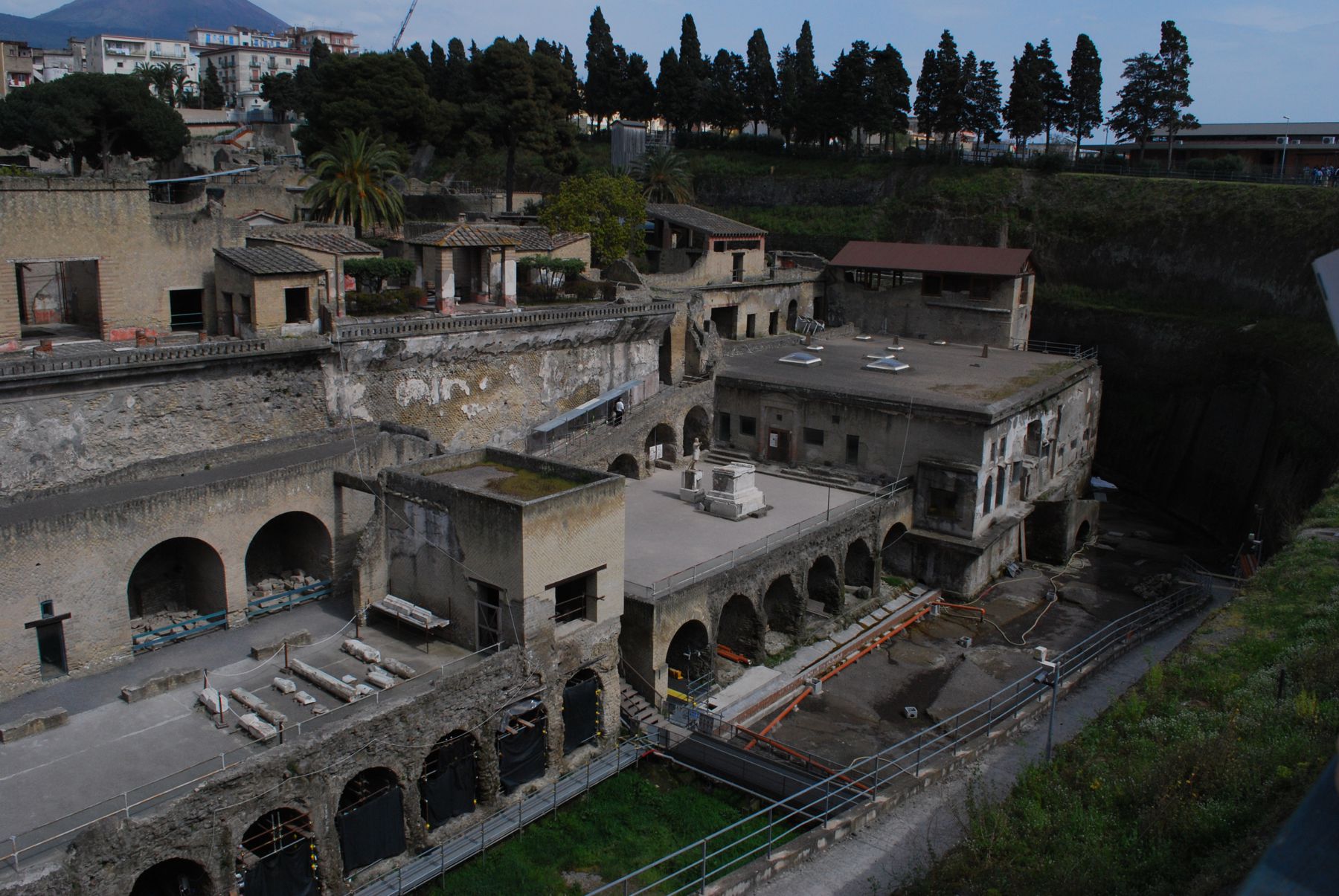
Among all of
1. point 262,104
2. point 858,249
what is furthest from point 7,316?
point 262,104

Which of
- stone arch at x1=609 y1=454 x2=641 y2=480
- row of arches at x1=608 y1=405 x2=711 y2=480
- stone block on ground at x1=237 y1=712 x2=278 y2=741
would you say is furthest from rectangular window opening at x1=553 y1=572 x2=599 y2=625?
stone arch at x1=609 y1=454 x2=641 y2=480

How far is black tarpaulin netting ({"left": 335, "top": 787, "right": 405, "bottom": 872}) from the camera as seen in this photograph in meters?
22.0

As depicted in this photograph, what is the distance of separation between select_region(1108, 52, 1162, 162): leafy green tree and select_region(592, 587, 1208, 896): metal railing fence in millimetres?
51059

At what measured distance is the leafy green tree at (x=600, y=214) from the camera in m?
54.9

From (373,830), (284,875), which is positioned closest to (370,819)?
(373,830)

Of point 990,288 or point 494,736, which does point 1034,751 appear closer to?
point 494,736

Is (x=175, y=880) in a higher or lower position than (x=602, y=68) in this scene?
lower

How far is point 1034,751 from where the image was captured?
23.3 metres

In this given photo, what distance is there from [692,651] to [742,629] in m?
2.47

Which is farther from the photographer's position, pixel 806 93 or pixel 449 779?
pixel 806 93

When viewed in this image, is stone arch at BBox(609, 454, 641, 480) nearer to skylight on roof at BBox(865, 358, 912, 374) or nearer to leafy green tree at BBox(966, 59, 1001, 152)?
skylight on roof at BBox(865, 358, 912, 374)

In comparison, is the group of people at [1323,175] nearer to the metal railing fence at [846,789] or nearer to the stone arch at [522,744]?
the metal railing fence at [846,789]

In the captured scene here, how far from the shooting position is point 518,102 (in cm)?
6419

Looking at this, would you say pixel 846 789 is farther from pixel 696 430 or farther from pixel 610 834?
pixel 696 430
